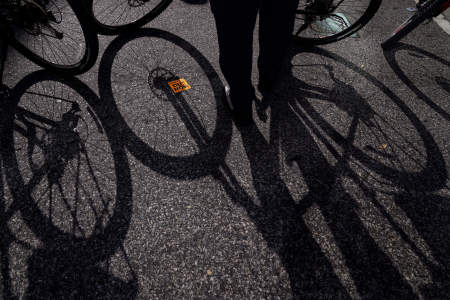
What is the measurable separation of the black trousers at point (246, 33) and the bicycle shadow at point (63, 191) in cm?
110

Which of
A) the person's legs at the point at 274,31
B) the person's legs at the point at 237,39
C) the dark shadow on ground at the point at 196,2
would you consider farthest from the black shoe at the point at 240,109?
the dark shadow on ground at the point at 196,2

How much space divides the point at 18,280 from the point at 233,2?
1.98 meters

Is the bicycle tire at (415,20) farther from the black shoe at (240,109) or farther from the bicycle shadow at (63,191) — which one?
the bicycle shadow at (63,191)

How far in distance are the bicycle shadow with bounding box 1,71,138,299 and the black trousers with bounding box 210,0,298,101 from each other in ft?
3.61

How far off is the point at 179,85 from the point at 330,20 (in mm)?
2002

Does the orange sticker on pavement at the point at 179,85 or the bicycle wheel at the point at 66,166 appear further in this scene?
the orange sticker on pavement at the point at 179,85

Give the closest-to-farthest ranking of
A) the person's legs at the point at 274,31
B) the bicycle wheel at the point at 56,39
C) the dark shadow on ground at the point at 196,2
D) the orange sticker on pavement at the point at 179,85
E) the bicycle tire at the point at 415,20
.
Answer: the person's legs at the point at 274,31 < the bicycle wheel at the point at 56,39 < the bicycle tire at the point at 415,20 < the orange sticker on pavement at the point at 179,85 < the dark shadow on ground at the point at 196,2

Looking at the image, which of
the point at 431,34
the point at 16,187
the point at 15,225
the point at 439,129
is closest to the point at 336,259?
the point at 439,129

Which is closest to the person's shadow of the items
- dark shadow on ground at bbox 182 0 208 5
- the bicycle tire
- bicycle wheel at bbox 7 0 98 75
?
the bicycle tire

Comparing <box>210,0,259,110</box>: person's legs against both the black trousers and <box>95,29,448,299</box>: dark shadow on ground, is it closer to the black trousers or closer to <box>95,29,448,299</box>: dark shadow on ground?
the black trousers

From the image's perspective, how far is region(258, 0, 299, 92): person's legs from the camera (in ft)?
4.41

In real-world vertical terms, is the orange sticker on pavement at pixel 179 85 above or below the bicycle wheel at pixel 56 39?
below

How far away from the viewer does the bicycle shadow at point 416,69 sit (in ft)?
→ 6.79

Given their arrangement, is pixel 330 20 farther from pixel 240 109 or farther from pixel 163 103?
pixel 163 103
